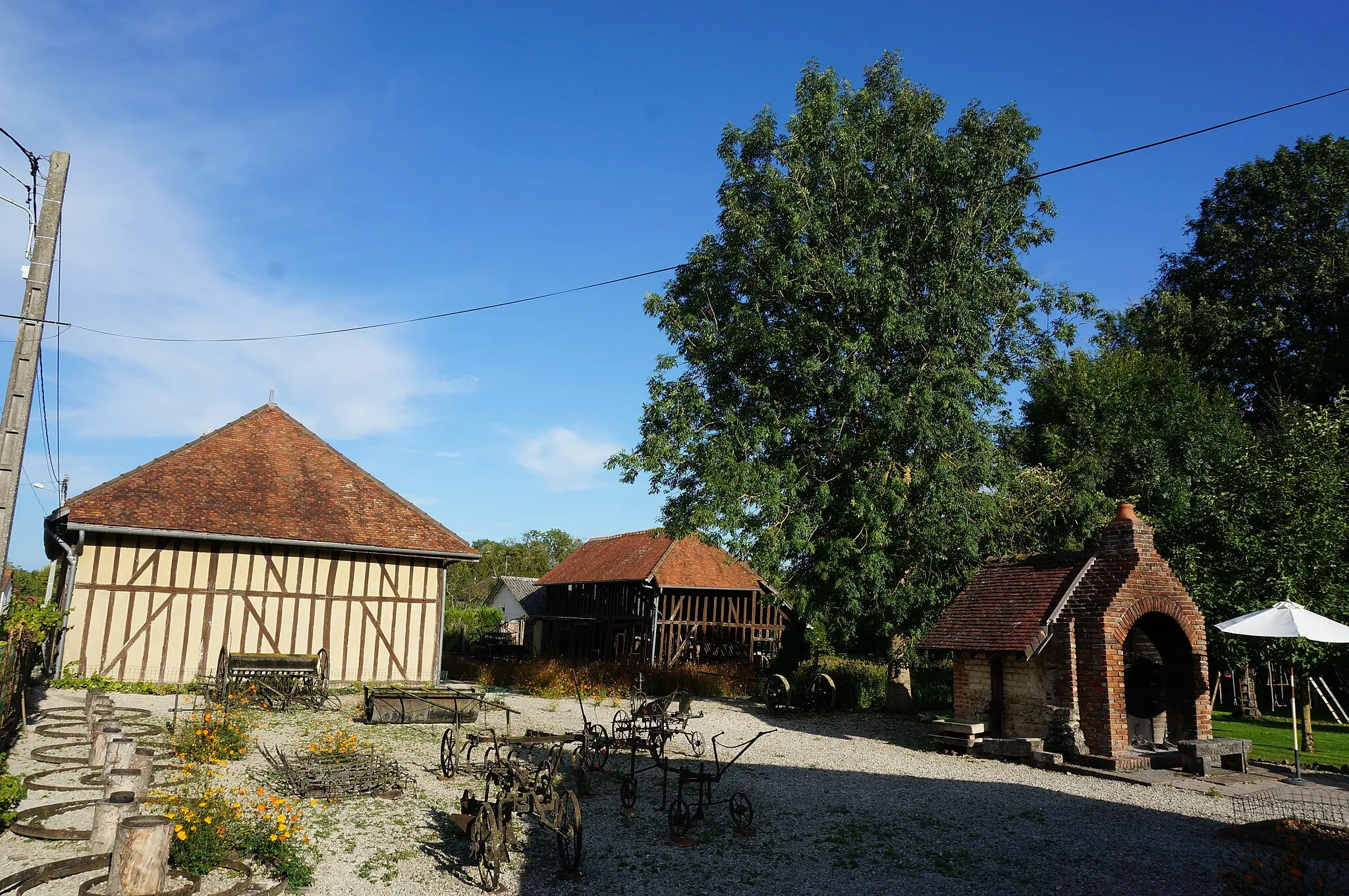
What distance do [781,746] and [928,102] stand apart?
1543 centimetres

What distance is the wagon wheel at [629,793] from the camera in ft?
32.7

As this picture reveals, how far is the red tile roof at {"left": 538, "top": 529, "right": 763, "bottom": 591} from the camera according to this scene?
99.4 ft

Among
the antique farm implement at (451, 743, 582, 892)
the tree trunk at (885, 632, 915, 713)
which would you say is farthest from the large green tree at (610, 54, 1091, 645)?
the antique farm implement at (451, 743, 582, 892)

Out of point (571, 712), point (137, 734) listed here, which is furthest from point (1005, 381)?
point (137, 734)

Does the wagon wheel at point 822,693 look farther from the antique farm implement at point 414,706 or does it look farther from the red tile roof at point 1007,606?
the antique farm implement at point 414,706

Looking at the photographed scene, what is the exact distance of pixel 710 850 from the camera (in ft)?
27.7

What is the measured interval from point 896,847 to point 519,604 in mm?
40702

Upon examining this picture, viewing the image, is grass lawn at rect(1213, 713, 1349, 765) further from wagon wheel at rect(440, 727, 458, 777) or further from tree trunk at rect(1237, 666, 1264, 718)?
wagon wheel at rect(440, 727, 458, 777)

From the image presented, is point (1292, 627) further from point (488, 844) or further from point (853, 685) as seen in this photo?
point (488, 844)

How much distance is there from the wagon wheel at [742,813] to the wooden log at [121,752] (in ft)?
19.9

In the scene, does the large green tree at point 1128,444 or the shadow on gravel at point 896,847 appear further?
the large green tree at point 1128,444

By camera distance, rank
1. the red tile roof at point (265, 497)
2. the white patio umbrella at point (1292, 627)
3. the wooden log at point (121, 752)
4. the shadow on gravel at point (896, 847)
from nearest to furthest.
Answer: the shadow on gravel at point (896, 847) → the wooden log at point (121, 752) → the white patio umbrella at point (1292, 627) → the red tile roof at point (265, 497)

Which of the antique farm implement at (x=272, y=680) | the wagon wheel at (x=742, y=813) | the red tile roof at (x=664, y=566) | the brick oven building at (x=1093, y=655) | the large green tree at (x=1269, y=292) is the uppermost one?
the large green tree at (x=1269, y=292)

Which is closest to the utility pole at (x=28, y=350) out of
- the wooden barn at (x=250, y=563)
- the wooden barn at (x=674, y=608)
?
the wooden barn at (x=250, y=563)
